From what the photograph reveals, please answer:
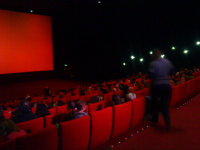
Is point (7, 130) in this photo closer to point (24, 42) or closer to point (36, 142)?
point (36, 142)

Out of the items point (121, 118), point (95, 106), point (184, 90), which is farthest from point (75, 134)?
point (184, 90)

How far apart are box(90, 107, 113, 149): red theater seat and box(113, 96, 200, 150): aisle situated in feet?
0.90

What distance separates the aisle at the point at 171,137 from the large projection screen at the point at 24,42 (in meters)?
13.6

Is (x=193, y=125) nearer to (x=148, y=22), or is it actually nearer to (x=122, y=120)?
(x=122, y=120)

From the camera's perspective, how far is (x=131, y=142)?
2.86 meters

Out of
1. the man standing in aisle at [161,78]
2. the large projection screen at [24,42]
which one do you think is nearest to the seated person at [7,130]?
the man standing in aisle at [161,78]

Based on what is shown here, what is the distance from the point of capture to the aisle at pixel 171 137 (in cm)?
273

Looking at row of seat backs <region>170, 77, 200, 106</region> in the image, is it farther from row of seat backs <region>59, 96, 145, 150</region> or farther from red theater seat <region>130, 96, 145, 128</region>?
row of seat backs <region>59, 96, 145, 150</region>

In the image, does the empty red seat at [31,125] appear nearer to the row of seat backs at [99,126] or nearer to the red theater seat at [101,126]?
the row of seat backs at [99,126]

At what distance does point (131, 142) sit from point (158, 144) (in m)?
0.38

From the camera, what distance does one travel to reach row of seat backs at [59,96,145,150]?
237 cm

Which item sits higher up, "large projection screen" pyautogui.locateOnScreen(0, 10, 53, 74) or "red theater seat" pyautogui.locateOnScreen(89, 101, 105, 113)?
"large projection screen" pyautogui.locateOnScreen(0, 10, 53, 74)

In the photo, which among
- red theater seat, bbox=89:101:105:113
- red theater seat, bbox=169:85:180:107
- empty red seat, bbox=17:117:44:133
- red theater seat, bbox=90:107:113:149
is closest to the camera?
empty red seat, bbox=17:117:44:133

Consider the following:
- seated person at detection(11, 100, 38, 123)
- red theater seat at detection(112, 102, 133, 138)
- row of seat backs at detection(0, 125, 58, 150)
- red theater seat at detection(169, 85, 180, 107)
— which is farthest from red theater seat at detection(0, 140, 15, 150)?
red theater seat at detection(169, 85, 180, 107)
